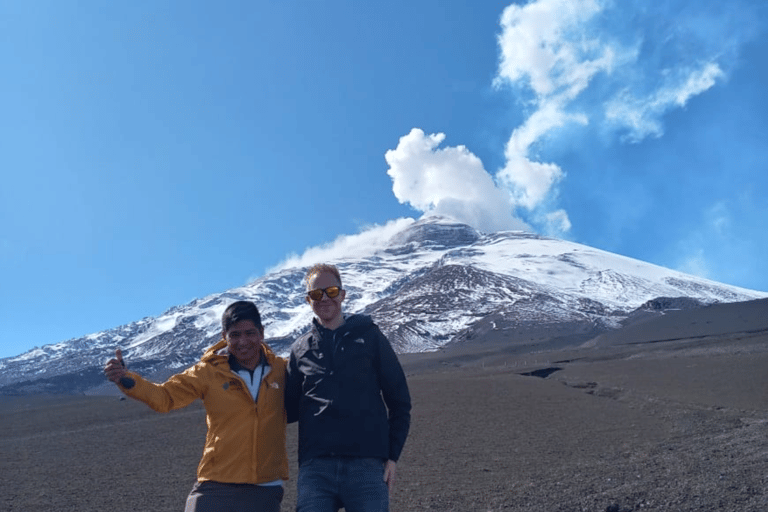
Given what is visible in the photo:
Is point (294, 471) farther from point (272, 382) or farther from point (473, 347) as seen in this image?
point (473, 347)

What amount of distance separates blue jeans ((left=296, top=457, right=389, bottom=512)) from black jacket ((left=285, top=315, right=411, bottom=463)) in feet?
A: 0.18

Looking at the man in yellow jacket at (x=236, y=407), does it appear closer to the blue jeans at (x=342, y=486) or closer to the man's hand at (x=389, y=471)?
the blue jeans at (x=342, y=486)

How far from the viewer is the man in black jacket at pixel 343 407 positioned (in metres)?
3.32

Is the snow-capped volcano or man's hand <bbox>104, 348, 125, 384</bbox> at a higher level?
the snow-capped volcano

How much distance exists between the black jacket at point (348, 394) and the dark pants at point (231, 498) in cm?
29

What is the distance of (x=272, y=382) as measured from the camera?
3.61 metres

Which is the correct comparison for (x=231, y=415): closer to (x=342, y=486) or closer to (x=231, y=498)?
(x=231, y=498)

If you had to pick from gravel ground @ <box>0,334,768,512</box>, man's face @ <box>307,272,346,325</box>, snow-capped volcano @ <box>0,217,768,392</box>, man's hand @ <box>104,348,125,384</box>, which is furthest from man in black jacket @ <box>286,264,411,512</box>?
snow-capped volcano @ <box>0,217,768,392</box>

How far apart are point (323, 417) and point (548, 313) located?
9054cm

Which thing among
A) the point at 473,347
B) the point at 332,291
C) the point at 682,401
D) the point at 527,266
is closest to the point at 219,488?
the point at 332,291

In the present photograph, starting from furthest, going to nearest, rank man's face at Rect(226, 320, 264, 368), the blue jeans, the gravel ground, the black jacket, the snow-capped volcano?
1. the snow-capped volcano
2. the gravel ground
3. man's face at Rect(226, 320, 264, 368)
4. the black jacket
5. the blue jeans

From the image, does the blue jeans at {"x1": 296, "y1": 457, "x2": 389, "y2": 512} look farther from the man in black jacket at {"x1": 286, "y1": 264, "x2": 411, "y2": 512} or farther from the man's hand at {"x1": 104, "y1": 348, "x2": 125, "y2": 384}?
the man's hand at {"x1": 104, "y1": 348, "x2": 125, "y2": 384}

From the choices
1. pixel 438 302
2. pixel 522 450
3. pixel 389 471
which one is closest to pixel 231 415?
pixel 389 471

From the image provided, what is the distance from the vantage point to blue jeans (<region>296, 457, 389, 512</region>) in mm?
3283
